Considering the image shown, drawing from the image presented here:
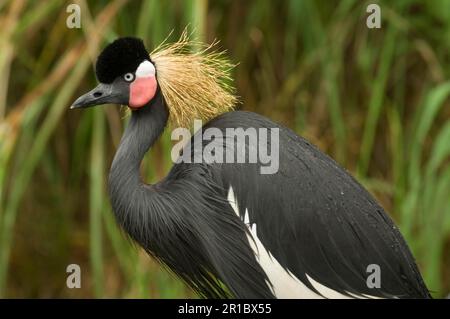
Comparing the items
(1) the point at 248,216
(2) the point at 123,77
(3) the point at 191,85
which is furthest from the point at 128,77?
(1) the point at 248,216

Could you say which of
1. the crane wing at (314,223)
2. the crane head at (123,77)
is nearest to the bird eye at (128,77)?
the crane head at (123,77)

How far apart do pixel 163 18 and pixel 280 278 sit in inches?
43.1

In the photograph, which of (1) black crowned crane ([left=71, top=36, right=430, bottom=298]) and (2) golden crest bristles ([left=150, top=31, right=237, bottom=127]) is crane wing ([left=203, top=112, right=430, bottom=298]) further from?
(2) golden crest bristles ([left=150, top=31, right=237, bottom=127])

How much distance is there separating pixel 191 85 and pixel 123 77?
143mm

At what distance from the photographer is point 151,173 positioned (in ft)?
8.73

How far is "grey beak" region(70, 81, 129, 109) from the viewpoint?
1.82 m

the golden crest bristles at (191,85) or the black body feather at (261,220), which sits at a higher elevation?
the golden crest bristles at (191,85)

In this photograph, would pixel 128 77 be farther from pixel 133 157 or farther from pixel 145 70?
pixel 133 157

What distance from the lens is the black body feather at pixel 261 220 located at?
5.82 feet

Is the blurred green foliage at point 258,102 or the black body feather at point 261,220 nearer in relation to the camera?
the black body feather at point 261,220

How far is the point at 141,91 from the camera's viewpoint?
6.00ft

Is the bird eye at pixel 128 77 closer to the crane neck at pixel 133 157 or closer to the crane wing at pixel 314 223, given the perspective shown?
the crane neck at pixel 133 157
